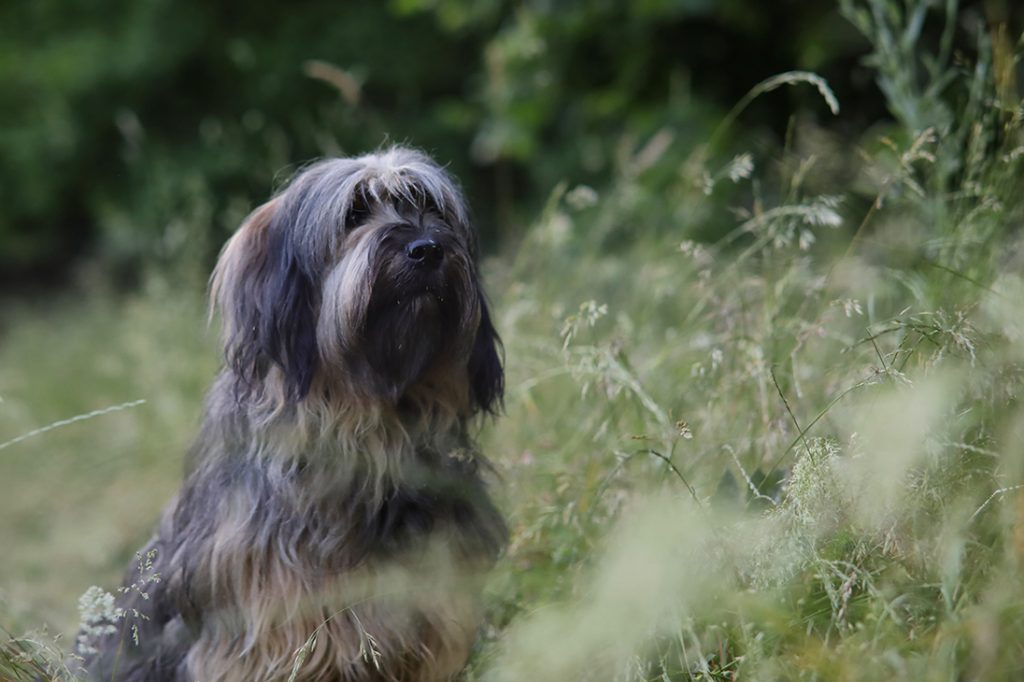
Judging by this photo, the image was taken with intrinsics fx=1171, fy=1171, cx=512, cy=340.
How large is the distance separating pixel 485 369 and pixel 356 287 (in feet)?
1.67

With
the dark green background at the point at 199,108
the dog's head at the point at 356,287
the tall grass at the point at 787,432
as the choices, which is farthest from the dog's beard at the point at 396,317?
the dark green background at the point at 199,108

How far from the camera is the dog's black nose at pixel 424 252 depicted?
2758mm

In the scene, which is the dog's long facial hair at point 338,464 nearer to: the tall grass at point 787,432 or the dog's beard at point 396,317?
the dog's beard at point 396,317

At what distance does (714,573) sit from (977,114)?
6.56 feet

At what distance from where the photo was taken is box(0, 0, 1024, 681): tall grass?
221 cm

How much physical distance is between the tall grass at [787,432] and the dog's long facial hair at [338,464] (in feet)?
0.90

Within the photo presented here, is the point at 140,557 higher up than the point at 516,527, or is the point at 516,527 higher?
the point at 140,557

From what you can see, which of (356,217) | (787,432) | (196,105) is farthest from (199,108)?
(787,432)

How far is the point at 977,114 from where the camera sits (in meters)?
3.72

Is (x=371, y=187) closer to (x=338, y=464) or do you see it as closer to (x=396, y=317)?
(x=396, y=317)

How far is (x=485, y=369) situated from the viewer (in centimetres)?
308

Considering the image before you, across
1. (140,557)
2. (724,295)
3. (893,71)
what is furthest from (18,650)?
(893,71)

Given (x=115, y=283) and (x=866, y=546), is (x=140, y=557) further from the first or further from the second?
(x=115, y=283)

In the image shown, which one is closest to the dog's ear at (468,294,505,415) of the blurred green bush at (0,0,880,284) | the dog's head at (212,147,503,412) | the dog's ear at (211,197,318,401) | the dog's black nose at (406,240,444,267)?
the dog's head at (212,147,503,412)
